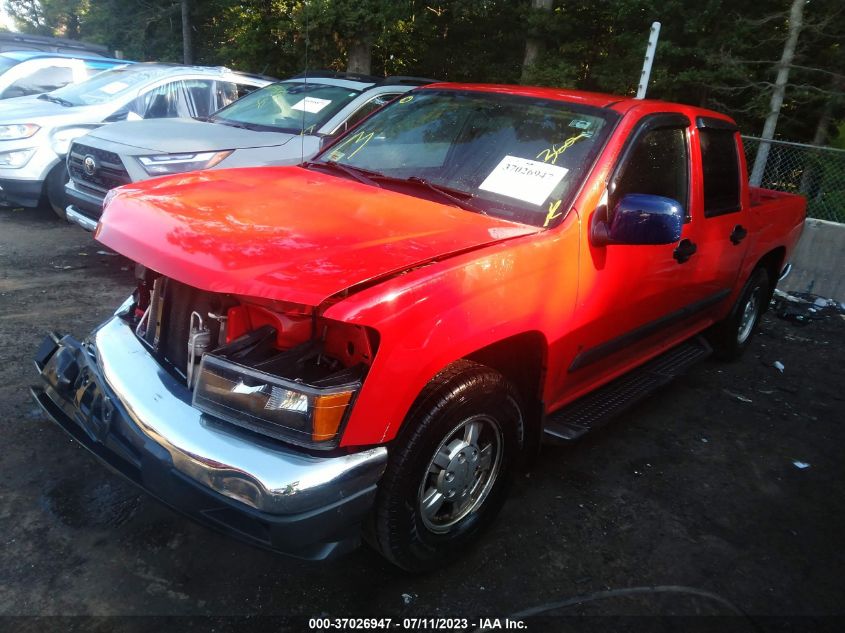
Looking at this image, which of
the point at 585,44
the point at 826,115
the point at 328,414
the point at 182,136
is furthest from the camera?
the point at 585,44

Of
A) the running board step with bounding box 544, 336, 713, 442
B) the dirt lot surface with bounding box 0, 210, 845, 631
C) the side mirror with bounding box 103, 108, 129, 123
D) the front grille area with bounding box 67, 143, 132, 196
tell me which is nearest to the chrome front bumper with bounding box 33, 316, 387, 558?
the dirt lot surface with bounding box 0, 210, 845, 631

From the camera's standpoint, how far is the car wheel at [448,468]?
7.38 feet

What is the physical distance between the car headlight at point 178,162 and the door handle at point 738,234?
14.0 ft

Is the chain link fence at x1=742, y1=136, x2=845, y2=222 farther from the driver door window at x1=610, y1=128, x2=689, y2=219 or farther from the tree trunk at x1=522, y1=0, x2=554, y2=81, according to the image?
the tree trunk at x1=522, y1=0, x2=554, y2=81

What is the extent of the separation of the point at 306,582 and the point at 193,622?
43cm

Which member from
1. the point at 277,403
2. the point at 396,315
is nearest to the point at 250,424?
the point at 277,403

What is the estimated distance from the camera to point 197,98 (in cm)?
800

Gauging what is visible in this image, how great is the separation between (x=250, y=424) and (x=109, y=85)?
743cm

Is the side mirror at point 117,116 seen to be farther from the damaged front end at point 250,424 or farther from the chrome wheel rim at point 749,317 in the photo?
the chrome wheel rim at point 749,317

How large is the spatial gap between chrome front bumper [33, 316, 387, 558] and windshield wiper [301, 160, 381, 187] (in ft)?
4.59

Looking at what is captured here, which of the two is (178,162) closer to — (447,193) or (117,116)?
(117,116)

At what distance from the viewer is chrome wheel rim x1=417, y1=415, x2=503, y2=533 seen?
97.4 inches

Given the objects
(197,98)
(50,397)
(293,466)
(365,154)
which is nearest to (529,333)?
(293,466)

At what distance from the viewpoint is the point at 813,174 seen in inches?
303
